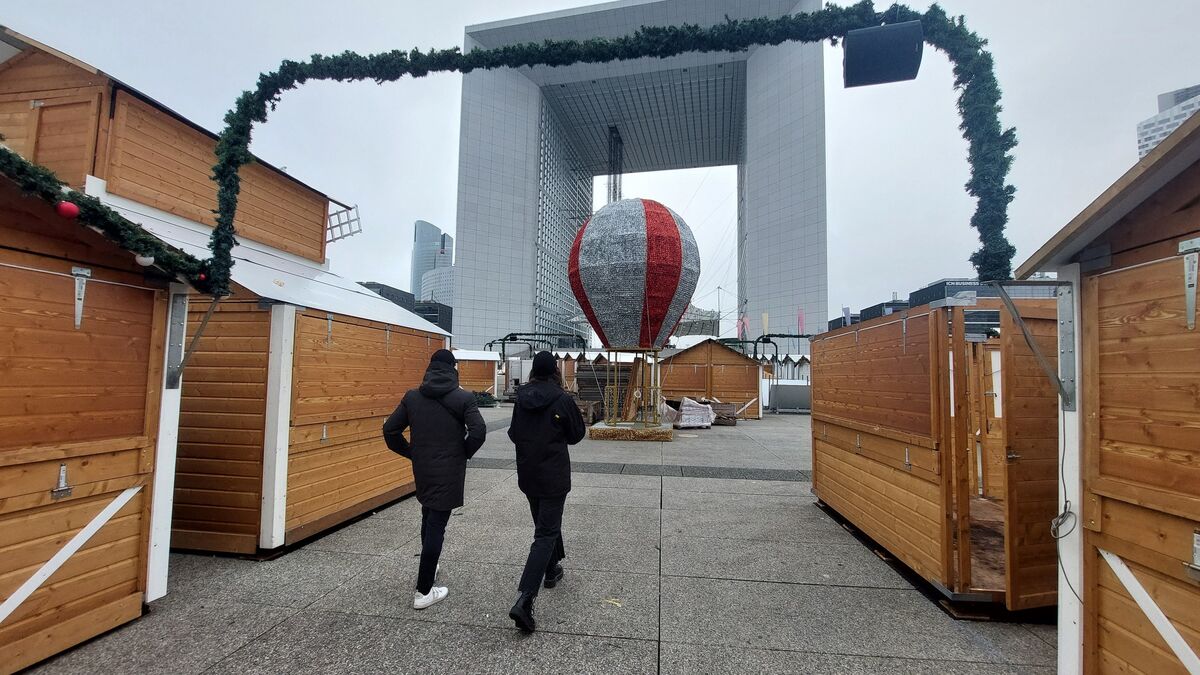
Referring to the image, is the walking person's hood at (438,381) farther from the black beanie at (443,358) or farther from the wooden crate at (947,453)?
the wooden crate at (947,453)

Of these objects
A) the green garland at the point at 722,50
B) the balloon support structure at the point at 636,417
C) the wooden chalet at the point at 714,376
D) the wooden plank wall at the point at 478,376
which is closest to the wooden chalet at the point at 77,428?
the green garland at the point at 722,50

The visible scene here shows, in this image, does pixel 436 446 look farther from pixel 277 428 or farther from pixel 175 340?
pixel 175 340

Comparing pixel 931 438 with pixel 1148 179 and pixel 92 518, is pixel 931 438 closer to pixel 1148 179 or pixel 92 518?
pixel 1148 179

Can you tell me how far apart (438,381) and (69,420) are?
86.2 inches

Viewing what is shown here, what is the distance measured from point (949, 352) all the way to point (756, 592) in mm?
2404

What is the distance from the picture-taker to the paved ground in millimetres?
2887

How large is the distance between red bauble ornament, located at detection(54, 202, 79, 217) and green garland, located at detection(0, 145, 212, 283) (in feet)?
0.10

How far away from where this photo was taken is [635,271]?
1214 centimetres

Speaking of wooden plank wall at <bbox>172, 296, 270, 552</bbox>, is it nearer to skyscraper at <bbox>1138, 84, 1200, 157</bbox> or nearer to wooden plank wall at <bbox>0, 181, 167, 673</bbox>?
wooden plank wall at <bbox>0, 181, 167, 673</bbox>

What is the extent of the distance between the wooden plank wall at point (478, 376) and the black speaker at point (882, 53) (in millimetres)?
26707

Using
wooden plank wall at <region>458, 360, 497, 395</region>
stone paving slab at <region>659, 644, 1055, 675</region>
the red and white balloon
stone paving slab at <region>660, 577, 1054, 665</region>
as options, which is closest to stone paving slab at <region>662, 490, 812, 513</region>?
stone paving slab at <region>660, 577, 1054, 665</region>

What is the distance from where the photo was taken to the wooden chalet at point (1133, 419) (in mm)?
2018

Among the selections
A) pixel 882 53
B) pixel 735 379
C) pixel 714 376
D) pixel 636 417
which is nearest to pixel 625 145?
pixel 714 376

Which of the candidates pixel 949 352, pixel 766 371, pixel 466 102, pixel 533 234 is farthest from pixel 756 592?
pixel 466 102
